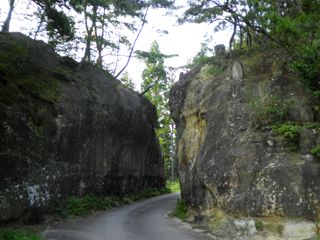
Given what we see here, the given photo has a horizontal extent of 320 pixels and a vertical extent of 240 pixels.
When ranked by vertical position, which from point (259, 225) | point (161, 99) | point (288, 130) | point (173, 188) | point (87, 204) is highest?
point (161, 99)

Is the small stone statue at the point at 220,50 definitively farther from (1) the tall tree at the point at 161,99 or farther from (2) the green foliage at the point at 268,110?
(1) the tall tree at the point at 161,99

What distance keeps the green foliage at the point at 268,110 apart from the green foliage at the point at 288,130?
503mm

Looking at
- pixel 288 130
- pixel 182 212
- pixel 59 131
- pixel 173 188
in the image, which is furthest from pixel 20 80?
pixel 173 188

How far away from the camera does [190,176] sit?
1652 cm

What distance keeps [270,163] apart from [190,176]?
5.23 metres

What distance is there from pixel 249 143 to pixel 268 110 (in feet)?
4.35

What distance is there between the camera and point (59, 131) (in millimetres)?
16156

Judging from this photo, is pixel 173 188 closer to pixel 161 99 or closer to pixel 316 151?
pixel 161 99

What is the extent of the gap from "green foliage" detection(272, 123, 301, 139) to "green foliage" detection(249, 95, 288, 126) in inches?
19.8

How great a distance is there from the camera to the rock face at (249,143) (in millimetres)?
11078

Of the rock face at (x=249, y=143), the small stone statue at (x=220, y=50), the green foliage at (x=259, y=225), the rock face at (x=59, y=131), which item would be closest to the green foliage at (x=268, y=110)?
the rock face at (x=249, y=143)

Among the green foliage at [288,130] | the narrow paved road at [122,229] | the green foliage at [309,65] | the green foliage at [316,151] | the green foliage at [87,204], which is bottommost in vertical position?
the narrow paved road at [122,229]

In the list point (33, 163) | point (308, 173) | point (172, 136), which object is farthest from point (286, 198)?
point (172, 136)

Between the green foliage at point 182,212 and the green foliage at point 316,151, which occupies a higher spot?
the green foliage at point 316,151
